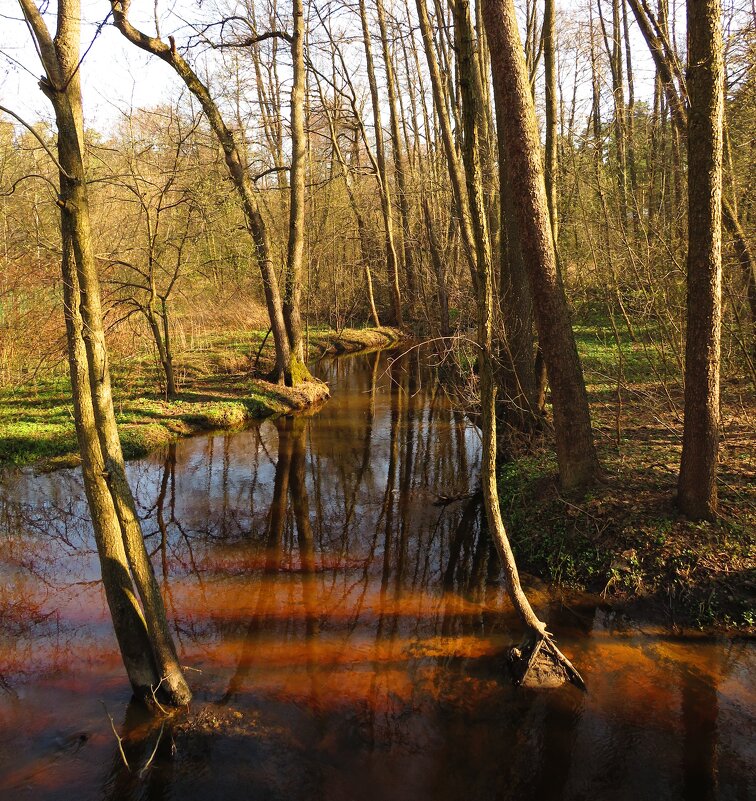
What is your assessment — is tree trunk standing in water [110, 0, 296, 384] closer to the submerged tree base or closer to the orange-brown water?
the orange-brown water

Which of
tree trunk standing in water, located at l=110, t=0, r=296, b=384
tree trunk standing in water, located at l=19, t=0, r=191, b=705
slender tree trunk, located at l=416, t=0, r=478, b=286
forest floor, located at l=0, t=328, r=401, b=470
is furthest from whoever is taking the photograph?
tree trunk standing in water, located at l=110, t=0, r=296, b=384

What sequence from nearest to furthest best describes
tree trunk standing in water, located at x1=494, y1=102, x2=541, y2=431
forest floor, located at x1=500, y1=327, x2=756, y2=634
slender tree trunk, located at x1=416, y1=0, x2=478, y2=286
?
1. slender tree trunk, located at x1=416, y1=0, x2=478, y2=286
2. forest floor, located at x1=500, y1=327, x2=756, y2=634
3. tree trunk standing in water, located at x1=494, y1=102, x2=541, y2=431

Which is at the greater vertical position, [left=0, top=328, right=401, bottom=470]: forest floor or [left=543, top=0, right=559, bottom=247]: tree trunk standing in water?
[left=543, top=0, right=559, bottom=247]: tree trunk standing in water

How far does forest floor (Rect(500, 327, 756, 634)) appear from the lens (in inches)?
241

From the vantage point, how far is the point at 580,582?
6.82 meters

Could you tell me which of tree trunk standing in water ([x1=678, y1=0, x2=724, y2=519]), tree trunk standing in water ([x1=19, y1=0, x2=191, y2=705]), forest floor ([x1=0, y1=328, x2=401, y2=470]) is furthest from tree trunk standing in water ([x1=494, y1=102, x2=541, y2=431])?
forest floor ([x1=0, y1=328, x2=401, y2=470])

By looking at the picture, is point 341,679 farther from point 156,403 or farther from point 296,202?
point 296,202

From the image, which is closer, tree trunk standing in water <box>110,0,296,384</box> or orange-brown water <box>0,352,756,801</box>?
orange-brown water <box>0,352,756,801</box>

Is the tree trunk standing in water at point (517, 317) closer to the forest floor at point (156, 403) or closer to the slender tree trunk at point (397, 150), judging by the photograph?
the forest floor at point (156, 403)

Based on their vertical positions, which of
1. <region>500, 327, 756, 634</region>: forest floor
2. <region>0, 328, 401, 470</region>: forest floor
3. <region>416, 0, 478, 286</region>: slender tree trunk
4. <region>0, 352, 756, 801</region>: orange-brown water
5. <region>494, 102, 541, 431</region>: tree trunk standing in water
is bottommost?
<region>0, 352, 756, 801</region>: orange-brown water

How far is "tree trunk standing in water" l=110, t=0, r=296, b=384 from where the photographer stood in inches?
488

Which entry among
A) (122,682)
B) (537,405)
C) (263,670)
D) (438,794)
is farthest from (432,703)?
(537,405)

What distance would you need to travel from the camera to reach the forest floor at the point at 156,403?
11203mm

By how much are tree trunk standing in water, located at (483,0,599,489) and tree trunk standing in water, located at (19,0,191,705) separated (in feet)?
14.1
